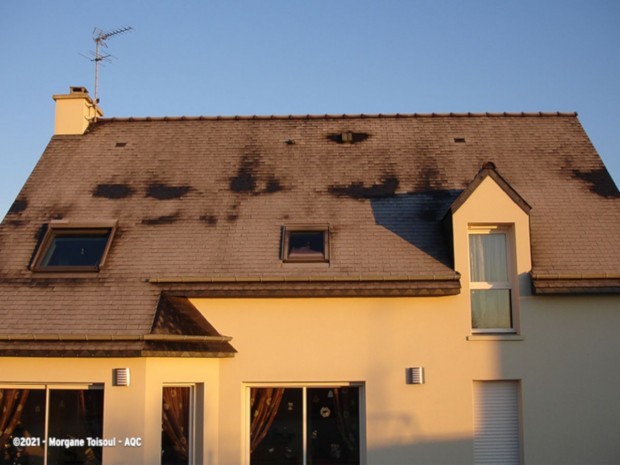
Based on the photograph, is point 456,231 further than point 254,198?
No

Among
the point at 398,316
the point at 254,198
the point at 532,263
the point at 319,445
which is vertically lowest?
the point at 319,445

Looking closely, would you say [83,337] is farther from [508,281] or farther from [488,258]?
[508,281]

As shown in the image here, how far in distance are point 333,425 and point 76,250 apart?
6.24 metres

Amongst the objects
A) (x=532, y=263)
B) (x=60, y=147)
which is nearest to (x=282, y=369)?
(x=532, y=263)

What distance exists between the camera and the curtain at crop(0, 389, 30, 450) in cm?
1266

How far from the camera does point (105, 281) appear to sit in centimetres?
1394

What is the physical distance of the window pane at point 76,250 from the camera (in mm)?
14562

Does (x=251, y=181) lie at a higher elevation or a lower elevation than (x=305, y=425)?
higher

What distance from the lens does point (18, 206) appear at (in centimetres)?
1630

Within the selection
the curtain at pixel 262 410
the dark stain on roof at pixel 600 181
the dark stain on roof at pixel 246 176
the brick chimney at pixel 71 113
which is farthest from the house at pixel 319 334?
the brick chimney at pixel 71 113

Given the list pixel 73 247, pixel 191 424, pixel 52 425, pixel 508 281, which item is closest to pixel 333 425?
pixel 191 424

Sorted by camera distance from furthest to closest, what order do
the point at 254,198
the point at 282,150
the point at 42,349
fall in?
the point at 282,150 → the point at 254,198 → the point at 42,349

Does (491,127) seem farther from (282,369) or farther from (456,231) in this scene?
(282,369)

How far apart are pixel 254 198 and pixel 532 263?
237 inches
